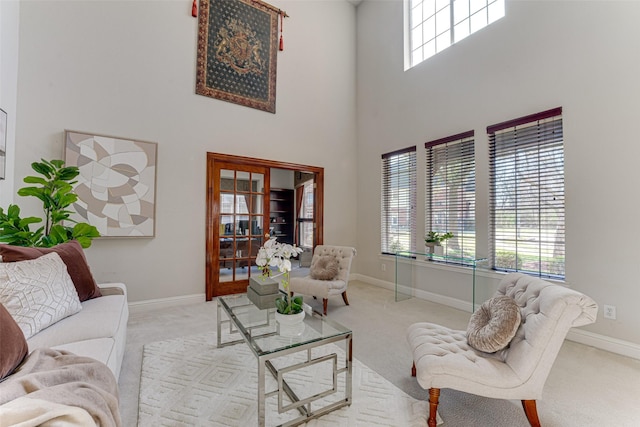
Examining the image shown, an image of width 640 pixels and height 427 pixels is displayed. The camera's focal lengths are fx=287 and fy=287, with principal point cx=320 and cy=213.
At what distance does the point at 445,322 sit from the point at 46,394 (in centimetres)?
327

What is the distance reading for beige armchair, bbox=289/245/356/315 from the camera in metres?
3.50

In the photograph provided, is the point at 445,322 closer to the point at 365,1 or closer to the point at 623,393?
the point at 623,393

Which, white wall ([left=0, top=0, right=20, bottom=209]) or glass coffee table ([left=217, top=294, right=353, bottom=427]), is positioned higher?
white wall ([left=0, top=0, right=20, bottom=209])

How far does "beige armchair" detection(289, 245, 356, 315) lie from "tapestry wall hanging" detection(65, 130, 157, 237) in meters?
1.98

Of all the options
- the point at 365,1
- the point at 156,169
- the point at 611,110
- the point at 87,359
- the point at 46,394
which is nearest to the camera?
the point at 46,394

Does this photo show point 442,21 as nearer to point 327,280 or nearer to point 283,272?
point 327,280

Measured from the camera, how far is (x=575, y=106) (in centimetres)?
279

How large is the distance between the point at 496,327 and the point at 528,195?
2.10 meters

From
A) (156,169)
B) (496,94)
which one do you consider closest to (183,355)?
(156,169)

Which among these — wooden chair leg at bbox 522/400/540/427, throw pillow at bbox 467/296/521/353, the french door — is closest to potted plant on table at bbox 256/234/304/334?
throw pillow at bbox 467/296/521/353

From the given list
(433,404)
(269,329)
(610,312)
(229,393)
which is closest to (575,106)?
(610,312)

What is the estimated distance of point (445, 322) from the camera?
10.5 ft

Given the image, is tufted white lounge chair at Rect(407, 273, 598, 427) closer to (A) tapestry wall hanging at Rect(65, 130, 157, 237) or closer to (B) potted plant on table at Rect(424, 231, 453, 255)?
(B) potted plant on table at Rect(424, 231, 453, 255)

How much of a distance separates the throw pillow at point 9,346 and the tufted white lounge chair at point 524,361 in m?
1.90
